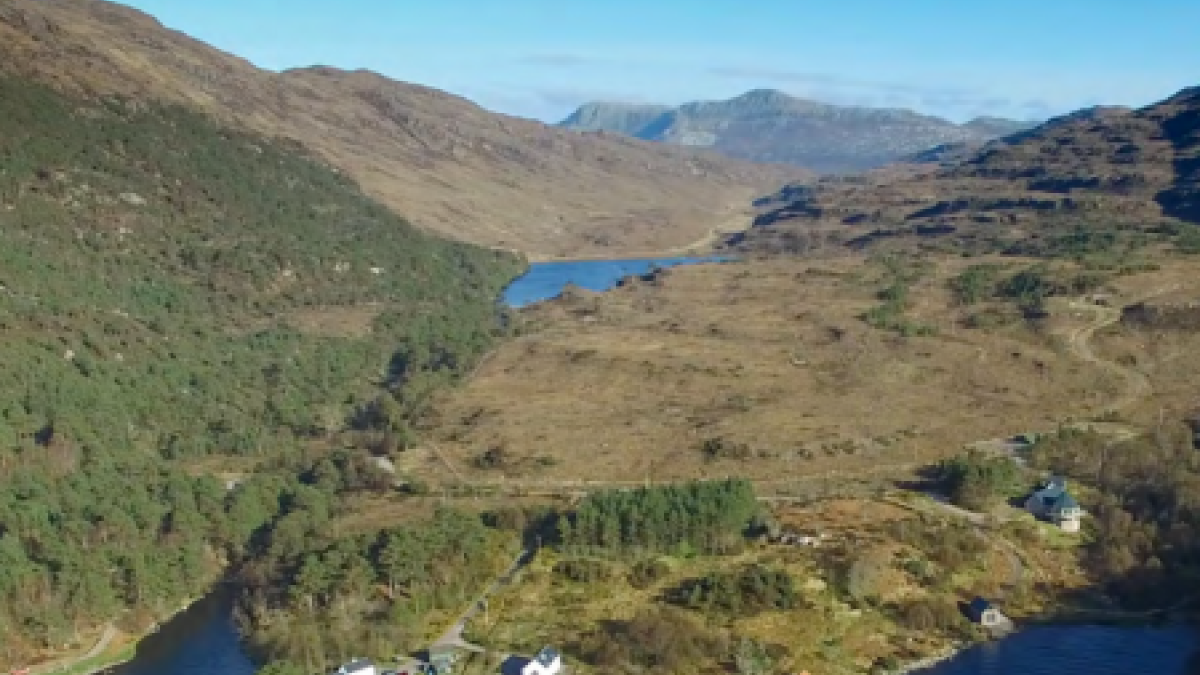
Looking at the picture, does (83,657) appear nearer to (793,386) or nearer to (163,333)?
(163,333)

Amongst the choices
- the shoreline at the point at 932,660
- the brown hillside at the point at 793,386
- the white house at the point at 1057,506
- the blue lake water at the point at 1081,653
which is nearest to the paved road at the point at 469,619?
the brown hillside at the point at 793,386

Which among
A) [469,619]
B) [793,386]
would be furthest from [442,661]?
[793,386]

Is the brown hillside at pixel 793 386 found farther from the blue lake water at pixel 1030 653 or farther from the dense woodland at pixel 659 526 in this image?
the blue lake water at pixel 1030 653

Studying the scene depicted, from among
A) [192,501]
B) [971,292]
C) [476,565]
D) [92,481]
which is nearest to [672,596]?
[476,565]

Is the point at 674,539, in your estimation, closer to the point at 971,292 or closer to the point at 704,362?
the point at 704,362

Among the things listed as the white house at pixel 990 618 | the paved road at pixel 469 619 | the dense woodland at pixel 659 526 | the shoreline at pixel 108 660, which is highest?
the dense woodland at pixel 659 526

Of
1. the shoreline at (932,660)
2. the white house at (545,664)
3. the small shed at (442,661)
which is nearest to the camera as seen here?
the white house at (545,664)

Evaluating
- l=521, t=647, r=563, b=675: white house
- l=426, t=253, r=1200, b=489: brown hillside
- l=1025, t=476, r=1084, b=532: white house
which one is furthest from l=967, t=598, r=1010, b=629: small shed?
l=521, t=647, r=563, b=675: white house

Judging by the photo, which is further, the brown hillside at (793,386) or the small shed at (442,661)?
the brown hillside at (793,386)
